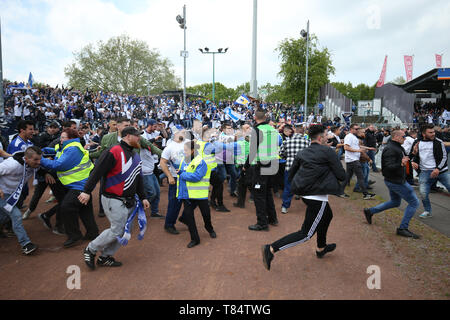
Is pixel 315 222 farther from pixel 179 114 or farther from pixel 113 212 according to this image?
pixel 179 114

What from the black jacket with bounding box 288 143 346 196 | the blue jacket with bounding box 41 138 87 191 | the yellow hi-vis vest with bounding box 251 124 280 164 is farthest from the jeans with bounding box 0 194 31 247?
the black jacket with bounding box 288 143 346 196

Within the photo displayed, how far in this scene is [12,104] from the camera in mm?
16000

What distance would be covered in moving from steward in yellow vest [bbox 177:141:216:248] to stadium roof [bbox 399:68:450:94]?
73.6ft

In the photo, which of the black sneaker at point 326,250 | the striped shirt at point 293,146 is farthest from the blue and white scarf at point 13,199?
the striped shirt at point 293,146

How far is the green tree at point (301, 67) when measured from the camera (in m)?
38.6

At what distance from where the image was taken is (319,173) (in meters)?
4.03

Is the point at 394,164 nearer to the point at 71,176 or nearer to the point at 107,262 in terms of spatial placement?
the point at 107,262

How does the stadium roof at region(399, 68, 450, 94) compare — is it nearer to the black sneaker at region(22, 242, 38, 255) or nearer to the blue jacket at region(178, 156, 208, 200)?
the blue jacket at region(178, 156, 208, 200)

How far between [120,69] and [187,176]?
53.5 m

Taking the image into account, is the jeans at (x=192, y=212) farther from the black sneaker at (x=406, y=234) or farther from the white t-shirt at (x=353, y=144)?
→ the white t-shirt at (x=353, y=144)

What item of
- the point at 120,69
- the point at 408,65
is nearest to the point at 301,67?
the point at 408,65
